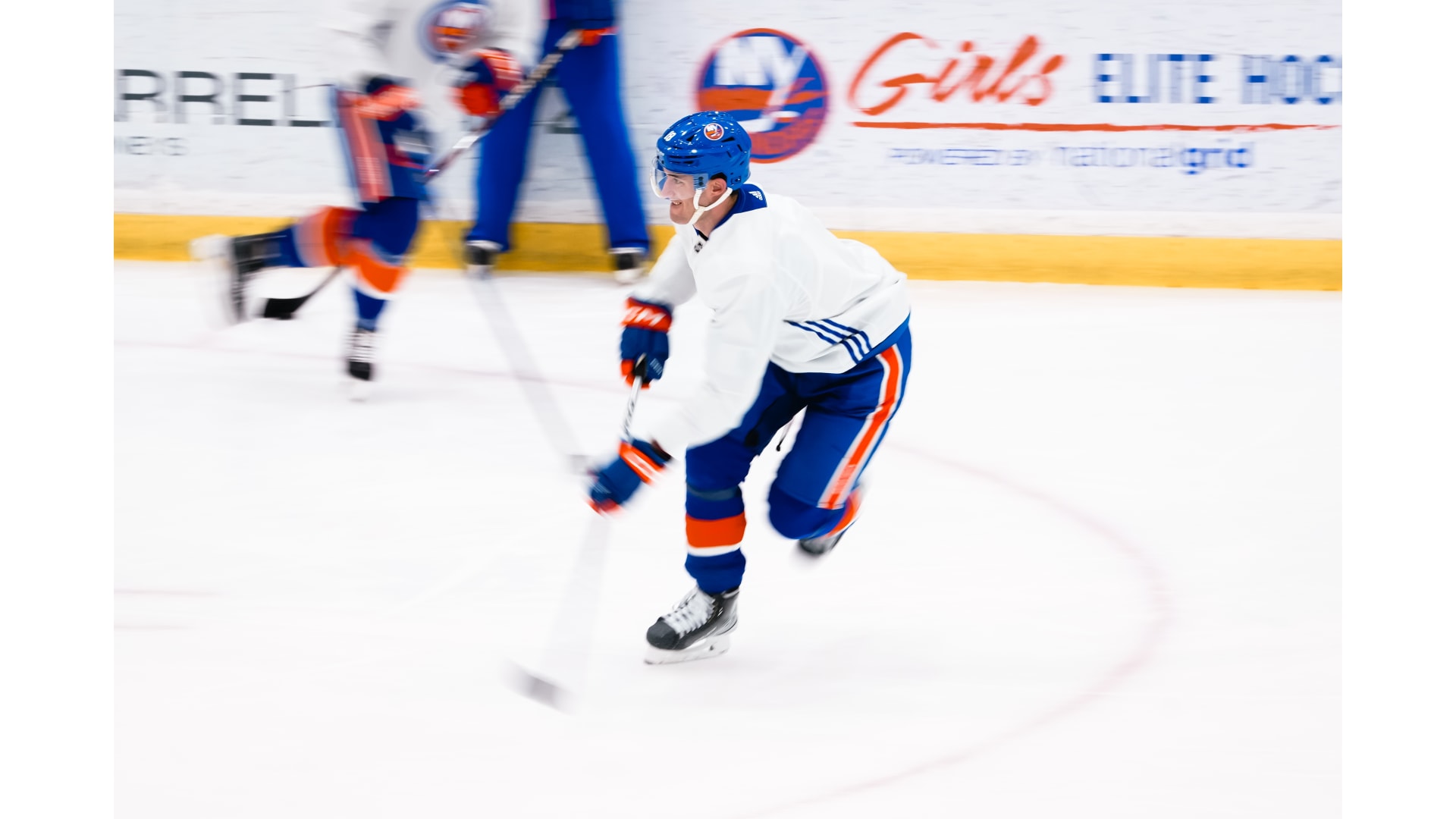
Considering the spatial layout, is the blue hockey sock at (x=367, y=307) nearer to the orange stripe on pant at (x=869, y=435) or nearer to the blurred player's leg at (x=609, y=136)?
the blurred player's leg at (x=609, y=136)

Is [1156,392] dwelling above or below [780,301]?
below

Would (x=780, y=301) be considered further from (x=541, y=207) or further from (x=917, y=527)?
(x=541, y=207)

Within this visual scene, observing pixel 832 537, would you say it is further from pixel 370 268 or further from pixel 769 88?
pixel 769 88

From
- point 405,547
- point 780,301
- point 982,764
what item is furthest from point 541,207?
point 982,764

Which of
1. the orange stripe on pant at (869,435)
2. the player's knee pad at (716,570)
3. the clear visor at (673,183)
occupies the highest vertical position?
the clear visor at (673,183)

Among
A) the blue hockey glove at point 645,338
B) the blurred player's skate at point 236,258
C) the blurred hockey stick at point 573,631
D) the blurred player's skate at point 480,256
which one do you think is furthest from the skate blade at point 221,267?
the blue hockey glove at point 645,338

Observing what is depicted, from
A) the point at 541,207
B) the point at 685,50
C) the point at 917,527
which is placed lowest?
the point at 917,527

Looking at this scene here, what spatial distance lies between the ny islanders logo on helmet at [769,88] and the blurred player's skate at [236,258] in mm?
1852

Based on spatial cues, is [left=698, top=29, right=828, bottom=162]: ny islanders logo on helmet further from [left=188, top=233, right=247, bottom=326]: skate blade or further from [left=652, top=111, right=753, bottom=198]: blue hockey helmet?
[left=652, top=111, right=753, bottom=198]: blue hockey helmet

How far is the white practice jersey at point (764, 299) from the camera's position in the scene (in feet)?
6.27

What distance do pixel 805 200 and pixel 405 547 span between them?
270cm

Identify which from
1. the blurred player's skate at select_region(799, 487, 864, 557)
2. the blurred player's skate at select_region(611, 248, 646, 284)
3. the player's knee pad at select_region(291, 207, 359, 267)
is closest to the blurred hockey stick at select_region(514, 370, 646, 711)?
the blurred player's skate at select_region(799, 487, 864, 557)

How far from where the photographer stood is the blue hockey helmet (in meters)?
1.96

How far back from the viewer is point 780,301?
1.96 meters
